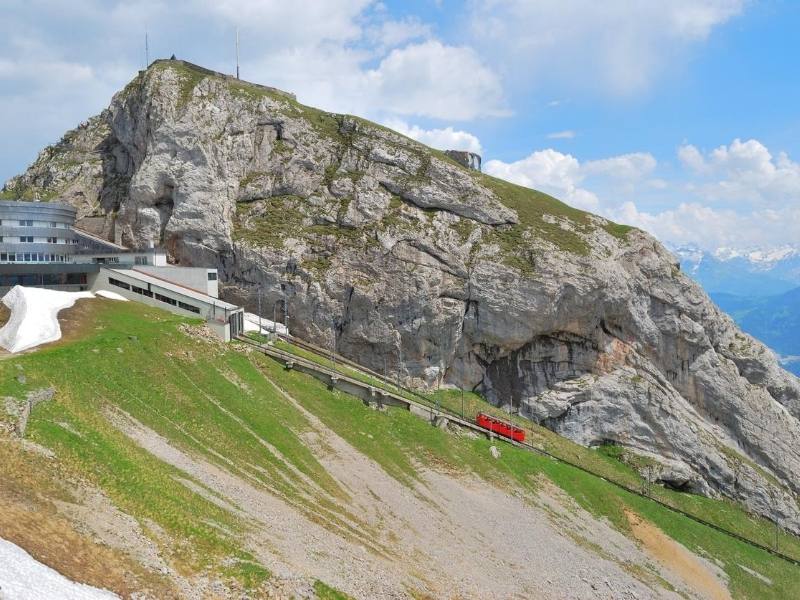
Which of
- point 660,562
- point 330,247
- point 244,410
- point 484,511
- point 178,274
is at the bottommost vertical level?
point 660,562

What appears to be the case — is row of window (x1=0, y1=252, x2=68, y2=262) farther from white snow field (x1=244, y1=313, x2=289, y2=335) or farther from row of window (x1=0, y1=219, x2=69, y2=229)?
white snow field (x1=244, y1=313, x2=289, y2=335)

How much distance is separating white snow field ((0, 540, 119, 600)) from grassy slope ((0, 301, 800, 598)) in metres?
4.35

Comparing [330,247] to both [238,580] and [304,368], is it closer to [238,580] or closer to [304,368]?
[304,368]

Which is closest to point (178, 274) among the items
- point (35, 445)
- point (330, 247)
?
point (330, 247)

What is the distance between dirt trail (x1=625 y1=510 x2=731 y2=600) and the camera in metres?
46.3

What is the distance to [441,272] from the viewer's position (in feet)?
246

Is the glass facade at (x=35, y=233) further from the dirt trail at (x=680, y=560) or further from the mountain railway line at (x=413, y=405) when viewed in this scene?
the dirt trail at (x=680, y=560)

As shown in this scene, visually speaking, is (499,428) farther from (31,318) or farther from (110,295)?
(31,318)

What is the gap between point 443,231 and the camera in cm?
7831

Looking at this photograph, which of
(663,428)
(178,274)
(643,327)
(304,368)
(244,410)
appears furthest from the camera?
(643,327)

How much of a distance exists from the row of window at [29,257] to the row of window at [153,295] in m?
8.48

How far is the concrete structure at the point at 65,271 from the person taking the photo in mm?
57406

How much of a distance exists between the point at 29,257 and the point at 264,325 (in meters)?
27.2

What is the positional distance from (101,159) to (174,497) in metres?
81.2
